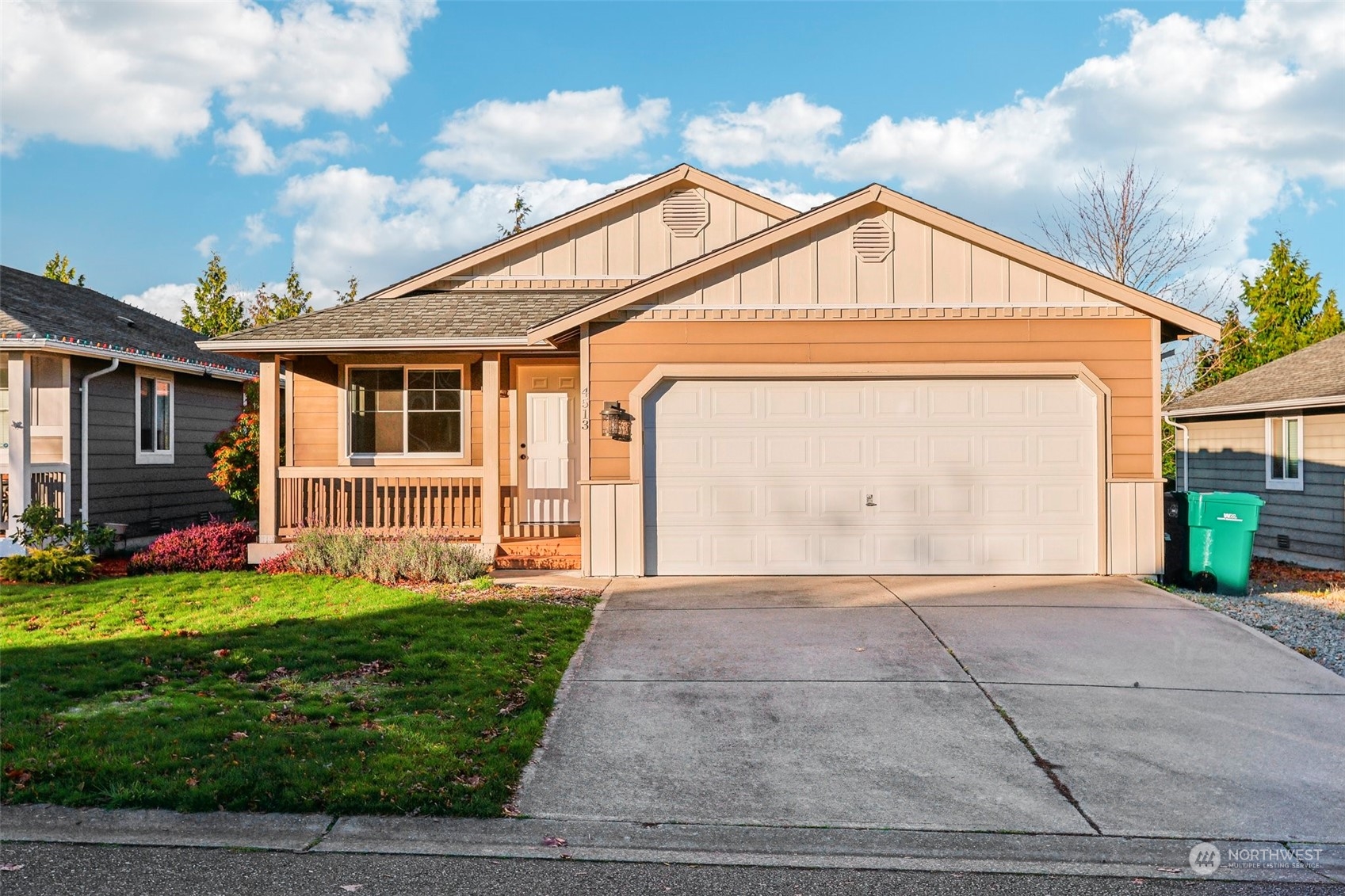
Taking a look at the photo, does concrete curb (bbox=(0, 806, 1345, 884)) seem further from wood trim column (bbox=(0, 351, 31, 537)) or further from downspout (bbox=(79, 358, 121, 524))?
downspout (bbox=(79, 358, 121, 524))

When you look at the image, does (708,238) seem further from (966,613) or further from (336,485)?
(966,613)

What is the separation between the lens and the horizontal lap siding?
396 inches

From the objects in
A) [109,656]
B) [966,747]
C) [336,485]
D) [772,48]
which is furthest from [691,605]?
[772,48]

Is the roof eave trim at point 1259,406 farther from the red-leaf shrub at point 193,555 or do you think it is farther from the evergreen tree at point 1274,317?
the red-leaf shrub at point 193,555

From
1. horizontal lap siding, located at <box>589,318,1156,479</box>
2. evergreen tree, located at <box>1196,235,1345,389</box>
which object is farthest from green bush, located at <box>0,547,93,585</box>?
evergreen tree, located at <box>1196,235,1345,389</box>

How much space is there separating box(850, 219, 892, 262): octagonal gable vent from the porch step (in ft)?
16.8

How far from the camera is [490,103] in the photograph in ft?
76.7

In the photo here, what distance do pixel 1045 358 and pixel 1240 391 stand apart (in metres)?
9.95

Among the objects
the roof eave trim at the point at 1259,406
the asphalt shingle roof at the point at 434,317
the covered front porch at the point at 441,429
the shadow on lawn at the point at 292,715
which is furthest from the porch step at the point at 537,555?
the roof eave trim at the point at 1259,406

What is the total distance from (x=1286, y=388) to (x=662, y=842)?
15.9m

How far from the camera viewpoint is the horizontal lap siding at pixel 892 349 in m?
10.1

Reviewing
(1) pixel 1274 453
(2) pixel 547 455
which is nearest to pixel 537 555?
(2) pixel 547 455

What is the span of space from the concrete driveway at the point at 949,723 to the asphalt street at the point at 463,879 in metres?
0.47

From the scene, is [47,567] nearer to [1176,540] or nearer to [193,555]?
[193,555]
